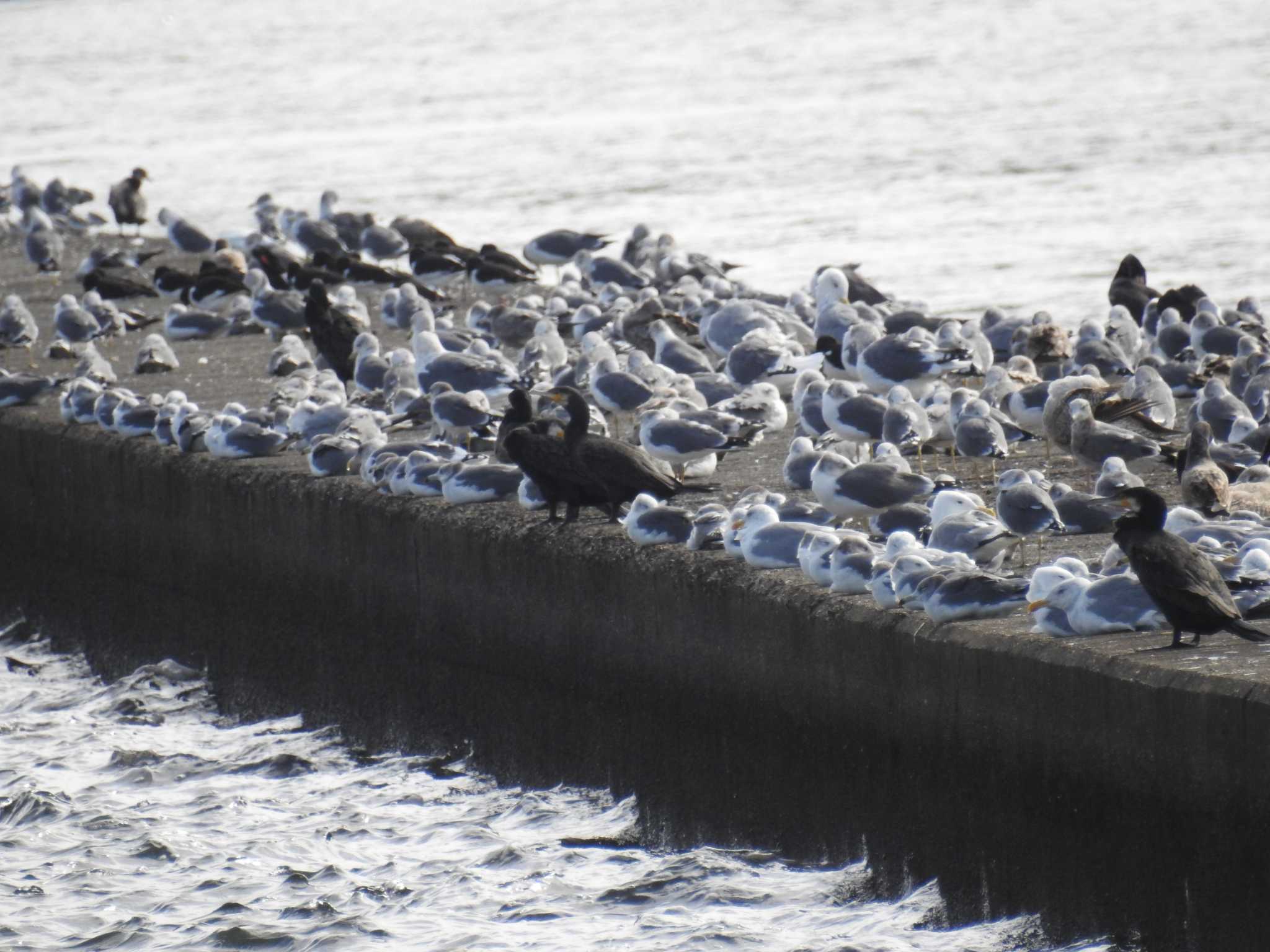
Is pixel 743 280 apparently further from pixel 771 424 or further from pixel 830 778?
pixel 830 778

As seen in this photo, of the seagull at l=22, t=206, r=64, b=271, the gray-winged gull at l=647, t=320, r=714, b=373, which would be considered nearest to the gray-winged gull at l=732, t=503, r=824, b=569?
the gray-winged gull at l=647, t=320, r=714, b=373

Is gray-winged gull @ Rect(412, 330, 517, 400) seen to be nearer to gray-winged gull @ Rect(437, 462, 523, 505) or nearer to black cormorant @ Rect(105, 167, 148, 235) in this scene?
gray-winged gull @ Rect(437, 462, 523, 505)

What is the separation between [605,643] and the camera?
8.10 meters

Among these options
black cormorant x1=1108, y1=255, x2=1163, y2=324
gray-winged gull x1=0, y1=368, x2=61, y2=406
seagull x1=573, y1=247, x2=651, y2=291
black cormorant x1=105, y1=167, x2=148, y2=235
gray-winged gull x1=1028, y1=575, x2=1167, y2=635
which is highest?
black cormorant x1=105, y1=167, x2=148, y2=235

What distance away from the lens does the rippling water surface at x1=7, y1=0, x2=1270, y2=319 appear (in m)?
22.4

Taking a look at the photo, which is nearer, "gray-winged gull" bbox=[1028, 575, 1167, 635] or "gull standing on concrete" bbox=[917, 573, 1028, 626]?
"gray-winged gull" bbox=[1028, 575, 1167, 635]

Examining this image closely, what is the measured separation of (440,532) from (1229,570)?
3574mm

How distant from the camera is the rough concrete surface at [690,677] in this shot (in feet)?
19.1

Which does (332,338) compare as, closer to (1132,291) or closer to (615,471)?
(615,471)

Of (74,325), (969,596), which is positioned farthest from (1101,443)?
(74,325)

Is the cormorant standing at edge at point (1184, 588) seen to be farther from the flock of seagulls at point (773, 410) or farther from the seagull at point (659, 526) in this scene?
the seagull at point (659, 526)

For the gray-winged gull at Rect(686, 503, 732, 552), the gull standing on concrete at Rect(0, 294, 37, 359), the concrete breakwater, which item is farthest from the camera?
the gull standing on concrete at Rect(0, 294, 37, 359)

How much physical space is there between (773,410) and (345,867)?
353cm

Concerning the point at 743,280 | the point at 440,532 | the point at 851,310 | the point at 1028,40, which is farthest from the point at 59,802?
the point at 1028,40
